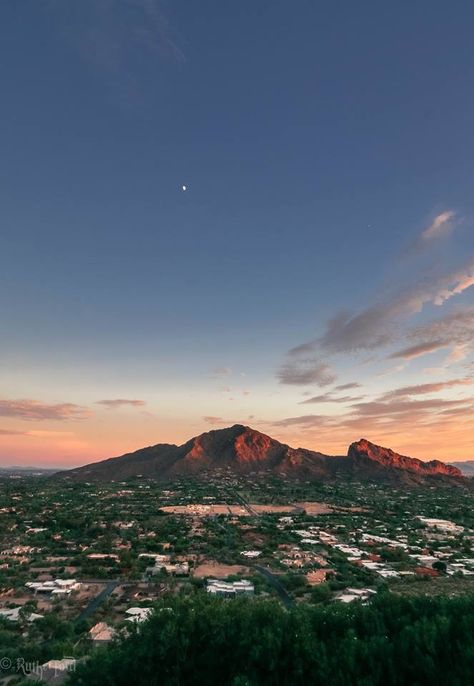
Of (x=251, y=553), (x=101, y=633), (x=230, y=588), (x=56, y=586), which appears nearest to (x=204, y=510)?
(x=251, y=553)

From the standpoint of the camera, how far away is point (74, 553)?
56625mm

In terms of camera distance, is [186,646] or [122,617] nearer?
[186,646]

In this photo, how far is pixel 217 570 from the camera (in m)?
47.9

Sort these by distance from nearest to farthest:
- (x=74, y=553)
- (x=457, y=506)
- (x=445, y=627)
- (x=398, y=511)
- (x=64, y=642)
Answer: (x=445, y=627) → (x=64, y=642) → (x=74, y=553) → (x=398, y=511) → (x=457, y=506)

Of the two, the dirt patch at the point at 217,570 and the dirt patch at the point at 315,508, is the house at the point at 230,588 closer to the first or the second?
the dirt patch at the point at 217,570

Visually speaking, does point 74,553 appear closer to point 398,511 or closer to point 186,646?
point 186,646

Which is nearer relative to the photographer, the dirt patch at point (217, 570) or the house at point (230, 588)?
the house at point (230, 588)

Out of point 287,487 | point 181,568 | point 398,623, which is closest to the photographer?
point 398,623

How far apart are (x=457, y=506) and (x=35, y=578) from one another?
120507 millimetres

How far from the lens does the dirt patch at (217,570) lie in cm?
4556

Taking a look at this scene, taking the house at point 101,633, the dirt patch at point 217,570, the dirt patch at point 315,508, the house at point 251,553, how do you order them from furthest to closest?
the dirt patch at point 315,508 → the house at point 251,553 → the dirt patch at point 217,570 → the house at point 101,633

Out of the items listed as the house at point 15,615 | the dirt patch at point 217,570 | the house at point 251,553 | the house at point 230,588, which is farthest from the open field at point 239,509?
the house at point 15,615

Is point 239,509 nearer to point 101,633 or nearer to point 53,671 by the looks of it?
point 101,633

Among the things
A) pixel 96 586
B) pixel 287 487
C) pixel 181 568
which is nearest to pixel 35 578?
pixel 96 586
